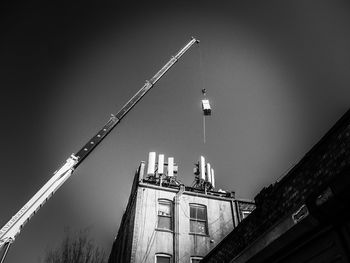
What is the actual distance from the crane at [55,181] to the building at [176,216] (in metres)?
7.11

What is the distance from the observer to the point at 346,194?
4.30 metres

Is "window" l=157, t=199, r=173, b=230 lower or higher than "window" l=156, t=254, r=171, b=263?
higher

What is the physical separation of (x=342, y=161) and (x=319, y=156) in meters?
0.67

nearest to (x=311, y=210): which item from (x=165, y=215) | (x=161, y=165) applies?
(x=165, y=215)

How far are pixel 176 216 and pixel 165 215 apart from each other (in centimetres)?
87

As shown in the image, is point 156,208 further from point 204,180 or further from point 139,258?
point 204,180

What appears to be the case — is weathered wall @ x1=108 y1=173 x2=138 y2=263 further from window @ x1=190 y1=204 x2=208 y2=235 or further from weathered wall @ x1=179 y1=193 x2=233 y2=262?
window @ x1=190 y1=204 x2=208 y2=235

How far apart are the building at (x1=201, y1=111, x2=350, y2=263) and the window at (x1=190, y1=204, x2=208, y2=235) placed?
12315 mm

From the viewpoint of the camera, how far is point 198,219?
1955 centimetres

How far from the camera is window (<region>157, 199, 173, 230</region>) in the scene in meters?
18.7

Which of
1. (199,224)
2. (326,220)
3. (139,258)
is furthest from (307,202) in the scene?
(199,224)

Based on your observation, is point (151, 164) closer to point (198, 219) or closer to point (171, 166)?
point (171, 166)

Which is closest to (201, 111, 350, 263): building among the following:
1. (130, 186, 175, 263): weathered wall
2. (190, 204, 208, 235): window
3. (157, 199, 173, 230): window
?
(130, 186, 175, 263): weathered wall

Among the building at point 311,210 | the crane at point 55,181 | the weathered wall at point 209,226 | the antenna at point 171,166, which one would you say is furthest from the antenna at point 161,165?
the building at point 311,210
